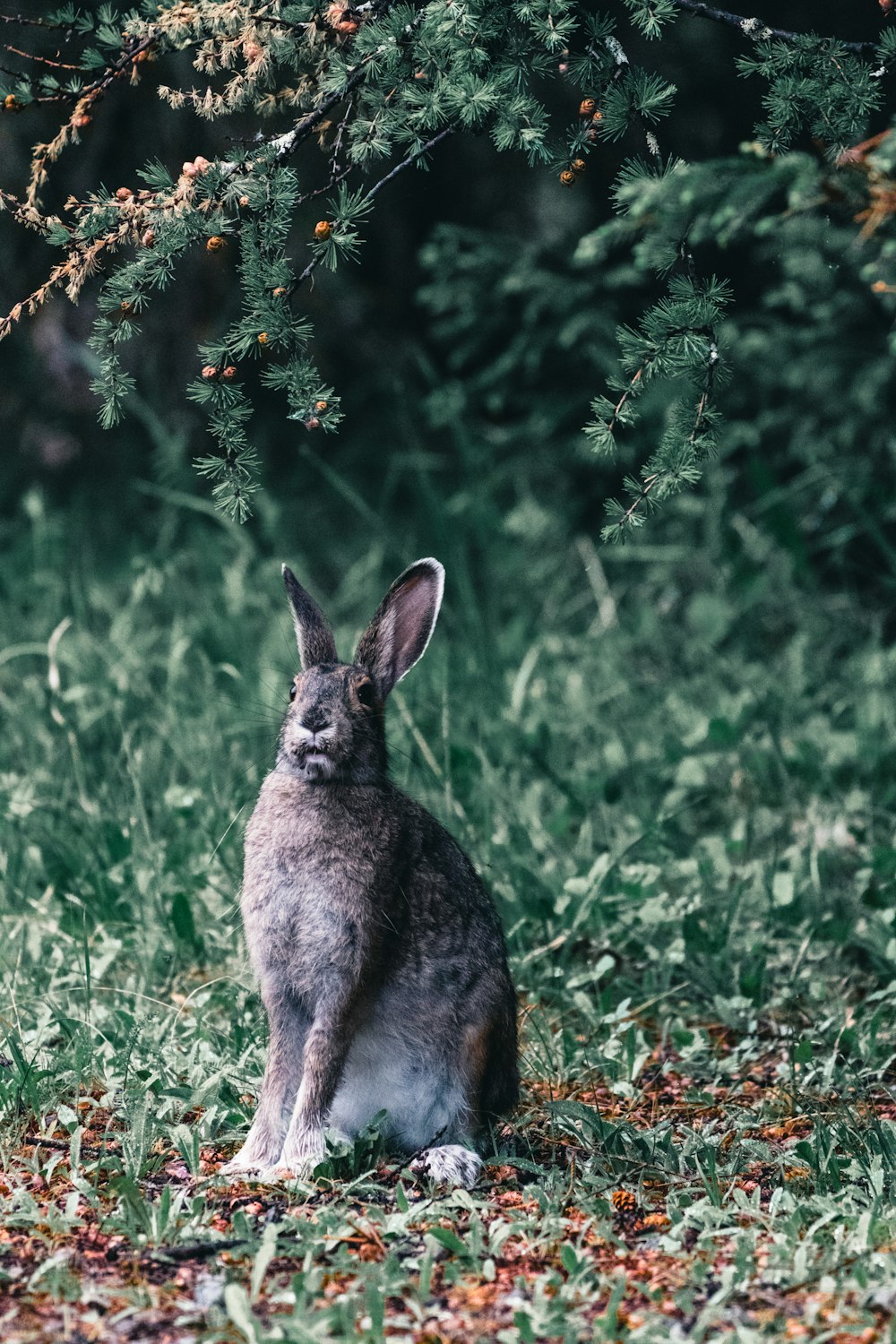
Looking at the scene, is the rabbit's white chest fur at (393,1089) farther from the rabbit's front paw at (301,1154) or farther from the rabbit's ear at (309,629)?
the rabbit's ear at (309,629)

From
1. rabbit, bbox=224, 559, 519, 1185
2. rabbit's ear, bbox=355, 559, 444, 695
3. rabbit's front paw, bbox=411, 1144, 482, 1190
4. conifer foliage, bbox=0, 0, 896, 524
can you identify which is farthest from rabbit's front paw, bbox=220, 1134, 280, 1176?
conifer foliage, bbox=0, 0, 896, 524

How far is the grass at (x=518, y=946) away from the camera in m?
3.06

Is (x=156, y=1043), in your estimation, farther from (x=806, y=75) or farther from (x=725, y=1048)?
(x=806, y=75)

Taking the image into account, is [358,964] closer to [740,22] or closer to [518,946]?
[518,946]

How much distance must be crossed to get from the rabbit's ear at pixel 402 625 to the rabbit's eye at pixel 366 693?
0.29 ft

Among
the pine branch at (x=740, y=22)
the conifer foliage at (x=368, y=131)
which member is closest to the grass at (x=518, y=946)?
the conifer foliage at (x=368, y=131)

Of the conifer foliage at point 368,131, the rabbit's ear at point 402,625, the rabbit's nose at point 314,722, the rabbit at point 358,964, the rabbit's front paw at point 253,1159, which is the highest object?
the conifer foliage at point 368,131

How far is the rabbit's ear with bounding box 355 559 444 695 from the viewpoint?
3846 mm

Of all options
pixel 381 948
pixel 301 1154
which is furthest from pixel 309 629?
pixel 301 1154

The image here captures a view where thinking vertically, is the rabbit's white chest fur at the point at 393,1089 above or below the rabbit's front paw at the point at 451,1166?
above

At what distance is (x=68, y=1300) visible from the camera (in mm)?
2965

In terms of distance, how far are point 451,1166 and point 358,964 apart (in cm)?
47

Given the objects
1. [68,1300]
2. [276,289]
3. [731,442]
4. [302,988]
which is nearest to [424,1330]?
[68,1300]

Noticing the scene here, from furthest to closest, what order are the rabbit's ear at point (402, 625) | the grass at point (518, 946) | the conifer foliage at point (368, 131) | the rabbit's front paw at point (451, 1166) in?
the rabbit's ear at point (402, 625), the rabbit's front paw at point (451, 1166), the conifer foliage at point (368, 131), the grass at point (518, 946)
